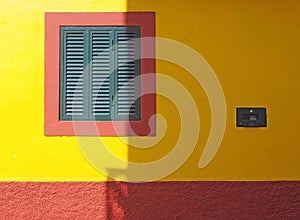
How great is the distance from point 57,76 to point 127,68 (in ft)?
2.47

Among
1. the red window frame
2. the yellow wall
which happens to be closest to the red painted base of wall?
the yellow wall

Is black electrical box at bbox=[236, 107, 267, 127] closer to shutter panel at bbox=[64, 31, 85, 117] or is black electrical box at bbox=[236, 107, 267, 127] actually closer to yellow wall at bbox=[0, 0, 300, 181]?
yellow wall at bbox=[0, 0, 300, 181]

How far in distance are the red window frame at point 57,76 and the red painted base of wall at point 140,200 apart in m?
0.56

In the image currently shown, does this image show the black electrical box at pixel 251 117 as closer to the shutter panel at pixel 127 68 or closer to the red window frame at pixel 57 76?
the red window frame at pixel 57 76

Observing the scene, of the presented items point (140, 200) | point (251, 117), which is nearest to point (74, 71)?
point (140, 200)

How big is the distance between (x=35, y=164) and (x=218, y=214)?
6.57 ft

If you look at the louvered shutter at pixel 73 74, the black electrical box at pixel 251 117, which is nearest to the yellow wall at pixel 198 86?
the black electrical box at pixel 251 117

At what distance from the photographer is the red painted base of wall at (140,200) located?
7301 mm

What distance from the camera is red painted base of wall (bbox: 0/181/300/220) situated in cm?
730

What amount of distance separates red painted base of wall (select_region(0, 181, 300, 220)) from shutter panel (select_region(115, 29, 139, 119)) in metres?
0.90

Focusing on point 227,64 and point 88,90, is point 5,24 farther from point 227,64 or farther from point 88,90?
point 227,64

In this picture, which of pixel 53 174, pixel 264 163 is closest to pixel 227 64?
pixel 264 163

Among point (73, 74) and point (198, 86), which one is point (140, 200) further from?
point (73, 74)

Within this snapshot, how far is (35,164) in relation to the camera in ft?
24.0
